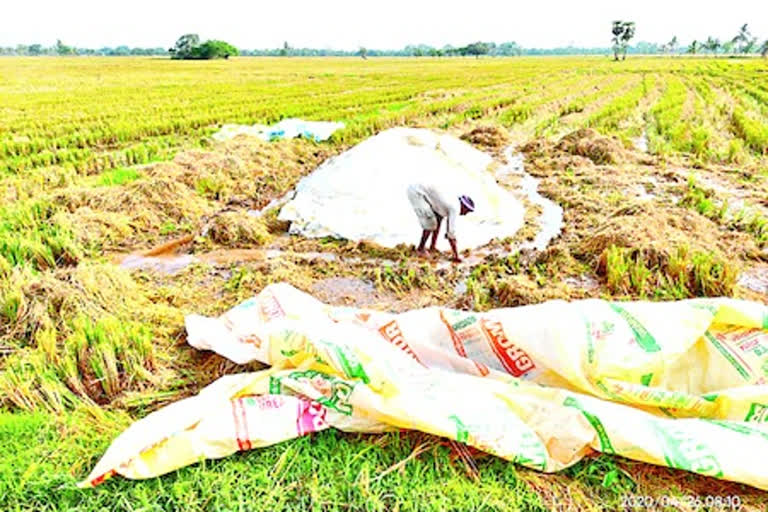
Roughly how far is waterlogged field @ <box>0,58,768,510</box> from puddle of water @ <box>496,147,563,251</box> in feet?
0.44

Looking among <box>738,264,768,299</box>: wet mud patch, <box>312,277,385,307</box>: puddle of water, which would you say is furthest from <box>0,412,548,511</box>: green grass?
<box>738,264,768,299</box>: wet mud patch

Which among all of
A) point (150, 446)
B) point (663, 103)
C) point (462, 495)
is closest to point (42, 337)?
point (150, 446)

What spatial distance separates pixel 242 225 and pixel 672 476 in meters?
3.97

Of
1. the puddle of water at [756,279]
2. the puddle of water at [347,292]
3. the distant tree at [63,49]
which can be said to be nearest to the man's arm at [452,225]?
the puddle of water at [347,292]

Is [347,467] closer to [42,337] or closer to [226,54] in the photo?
[42,337]

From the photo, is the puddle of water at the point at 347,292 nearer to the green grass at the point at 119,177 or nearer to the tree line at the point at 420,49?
the green grass at the point at 119,177

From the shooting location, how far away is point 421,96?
17.6 metres

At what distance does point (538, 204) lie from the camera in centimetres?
589

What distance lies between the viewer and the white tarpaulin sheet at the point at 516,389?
1.82 metres

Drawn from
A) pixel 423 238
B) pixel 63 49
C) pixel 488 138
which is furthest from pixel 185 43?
pixel 423 238

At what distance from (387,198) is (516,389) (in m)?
3.15

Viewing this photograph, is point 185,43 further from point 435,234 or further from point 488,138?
point 435,234

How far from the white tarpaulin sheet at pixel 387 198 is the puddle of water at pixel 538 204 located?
245 millimetres

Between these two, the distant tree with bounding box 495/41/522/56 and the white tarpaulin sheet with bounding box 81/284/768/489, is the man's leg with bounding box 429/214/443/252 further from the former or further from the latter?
the distant tree with bounding box 495/41/522/56
